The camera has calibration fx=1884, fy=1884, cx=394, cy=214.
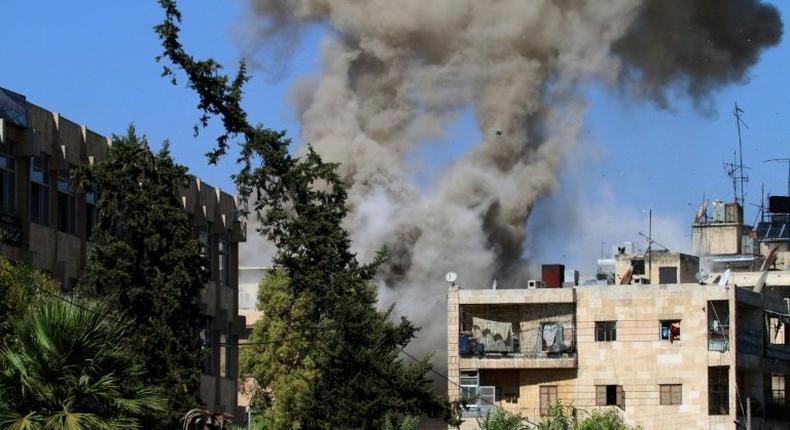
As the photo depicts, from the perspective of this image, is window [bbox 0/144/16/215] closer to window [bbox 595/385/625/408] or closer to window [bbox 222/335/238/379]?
window [bbox 222/335/238/379]

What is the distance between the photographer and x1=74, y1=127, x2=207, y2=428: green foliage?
34.7 metres

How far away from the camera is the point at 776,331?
63500mm

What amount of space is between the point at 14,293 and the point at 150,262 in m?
6.48

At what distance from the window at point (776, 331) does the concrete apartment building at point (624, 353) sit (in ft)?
5.34

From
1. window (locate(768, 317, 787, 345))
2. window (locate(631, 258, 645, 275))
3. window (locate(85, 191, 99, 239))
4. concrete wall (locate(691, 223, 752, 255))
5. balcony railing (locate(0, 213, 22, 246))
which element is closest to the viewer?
balcony railing (locate(0, 213, 22, 246))

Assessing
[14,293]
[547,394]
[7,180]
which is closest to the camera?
[14,293]

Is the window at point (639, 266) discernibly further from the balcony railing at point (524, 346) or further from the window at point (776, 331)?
the balcony railing at point (524, 346)

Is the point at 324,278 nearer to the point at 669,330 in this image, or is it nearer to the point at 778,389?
the point at 669,330

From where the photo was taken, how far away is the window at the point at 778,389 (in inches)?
2443

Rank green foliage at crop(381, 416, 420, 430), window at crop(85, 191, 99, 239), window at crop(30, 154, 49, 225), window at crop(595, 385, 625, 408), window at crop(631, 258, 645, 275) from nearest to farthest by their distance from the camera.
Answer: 1. green foliage at crop(381, 416, 420, 430)
2. window at crop(30, 154, 49, 225)
3. window at crop(85, 191, 99, 239)
4. window at crop(595, 385, 625, 408)
5. window at crop(631, 258, 645, 275)

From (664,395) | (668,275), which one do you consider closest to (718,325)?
(664,395)

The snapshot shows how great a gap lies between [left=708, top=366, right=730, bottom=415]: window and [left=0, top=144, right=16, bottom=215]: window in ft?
84.1

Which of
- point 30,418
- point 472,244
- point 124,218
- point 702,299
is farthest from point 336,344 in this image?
point 472,244

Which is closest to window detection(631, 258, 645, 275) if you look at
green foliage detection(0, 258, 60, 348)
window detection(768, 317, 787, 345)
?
window detection(768, 317, 787, 345)
